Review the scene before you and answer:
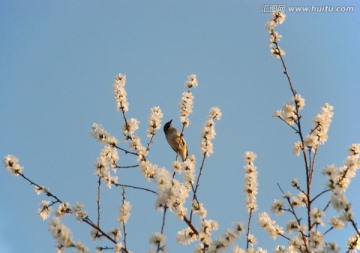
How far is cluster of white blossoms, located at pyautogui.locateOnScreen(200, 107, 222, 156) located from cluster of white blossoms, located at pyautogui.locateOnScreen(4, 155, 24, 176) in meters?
1.98

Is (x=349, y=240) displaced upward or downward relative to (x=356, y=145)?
downward

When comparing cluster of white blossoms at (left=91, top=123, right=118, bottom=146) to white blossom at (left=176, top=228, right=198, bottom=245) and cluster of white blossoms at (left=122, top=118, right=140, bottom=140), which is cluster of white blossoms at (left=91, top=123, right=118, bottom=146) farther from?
white blossom at (left=176, top=228, right=198, bottom=245)

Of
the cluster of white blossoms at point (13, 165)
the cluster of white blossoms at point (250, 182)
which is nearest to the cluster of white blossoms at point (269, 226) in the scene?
the cluster of white blossoms at point (250, 182)

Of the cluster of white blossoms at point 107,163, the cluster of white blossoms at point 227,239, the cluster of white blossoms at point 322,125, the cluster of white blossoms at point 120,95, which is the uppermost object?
the cluster of white blossoms at point 120,95

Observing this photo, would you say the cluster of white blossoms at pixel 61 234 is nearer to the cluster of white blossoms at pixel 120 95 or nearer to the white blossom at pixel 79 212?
the white blossom at pixel 79 212

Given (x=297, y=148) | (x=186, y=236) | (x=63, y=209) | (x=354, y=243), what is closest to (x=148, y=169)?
(x=186, y=236)

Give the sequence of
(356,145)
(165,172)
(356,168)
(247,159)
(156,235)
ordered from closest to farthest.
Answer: (156,235)
(165,172)
(356,168)
(356,145)
(247,159)

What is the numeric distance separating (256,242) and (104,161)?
185 centimetres

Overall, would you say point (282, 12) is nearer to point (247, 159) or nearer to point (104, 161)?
point (247, 159)

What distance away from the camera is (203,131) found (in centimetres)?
466

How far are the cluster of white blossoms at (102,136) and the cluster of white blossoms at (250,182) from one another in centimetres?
151

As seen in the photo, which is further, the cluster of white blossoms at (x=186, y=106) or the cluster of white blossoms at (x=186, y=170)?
the cluster of white blossoms at (x=186, y=106)

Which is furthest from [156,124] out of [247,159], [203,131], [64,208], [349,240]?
[349,240]

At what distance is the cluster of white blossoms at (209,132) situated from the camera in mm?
4469
